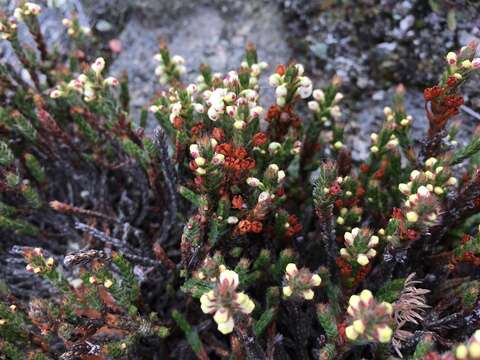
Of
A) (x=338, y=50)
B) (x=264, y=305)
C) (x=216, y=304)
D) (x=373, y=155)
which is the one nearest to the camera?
(x=216, y=304)

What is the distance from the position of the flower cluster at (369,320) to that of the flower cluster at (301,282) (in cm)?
15

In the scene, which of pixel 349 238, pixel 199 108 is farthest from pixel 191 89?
pixel 349 238

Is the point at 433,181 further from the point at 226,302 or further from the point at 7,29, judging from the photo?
the point at 7,29

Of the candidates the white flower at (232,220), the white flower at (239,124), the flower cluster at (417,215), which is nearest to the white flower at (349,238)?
the flower cluster at (417,215)

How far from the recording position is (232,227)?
179 centimetres

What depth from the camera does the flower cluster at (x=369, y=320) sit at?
1151 millimetres

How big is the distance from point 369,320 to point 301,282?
238 millimetres

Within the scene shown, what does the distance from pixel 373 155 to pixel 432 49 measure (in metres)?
0.82

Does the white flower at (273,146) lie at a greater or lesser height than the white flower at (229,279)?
lesser

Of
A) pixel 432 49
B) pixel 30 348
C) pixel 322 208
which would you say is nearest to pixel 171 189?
pixel 322 208

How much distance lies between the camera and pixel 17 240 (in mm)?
2229

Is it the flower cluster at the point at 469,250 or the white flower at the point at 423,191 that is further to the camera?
the flower cluster at the point at 469,250

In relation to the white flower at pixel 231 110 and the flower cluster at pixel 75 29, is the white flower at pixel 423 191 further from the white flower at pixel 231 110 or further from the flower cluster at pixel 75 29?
the flower cluster at pixel 75 29

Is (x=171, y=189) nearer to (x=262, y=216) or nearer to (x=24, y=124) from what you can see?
(x=262, y=216)
